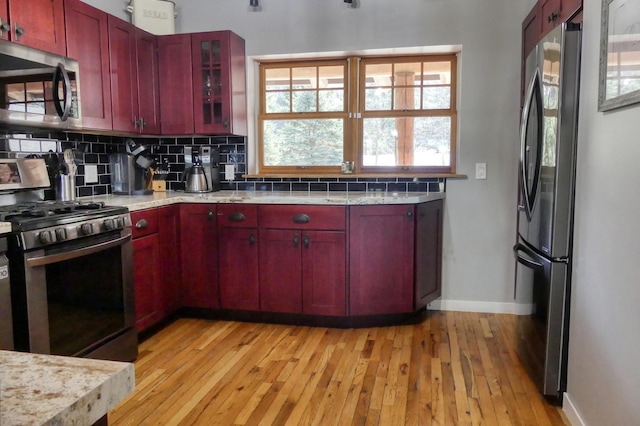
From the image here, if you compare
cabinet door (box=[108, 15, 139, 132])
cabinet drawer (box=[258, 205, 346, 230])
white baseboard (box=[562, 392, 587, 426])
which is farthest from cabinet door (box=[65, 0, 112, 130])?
white baseboard (box=[562, 392, 587, 426])

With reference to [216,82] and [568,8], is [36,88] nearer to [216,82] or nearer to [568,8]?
[216,82]

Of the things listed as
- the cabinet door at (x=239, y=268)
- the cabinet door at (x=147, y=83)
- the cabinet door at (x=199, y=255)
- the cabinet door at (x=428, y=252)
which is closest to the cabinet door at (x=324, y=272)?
the cabinet door at (x=239, y=268)

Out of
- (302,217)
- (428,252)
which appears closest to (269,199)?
(302,217)

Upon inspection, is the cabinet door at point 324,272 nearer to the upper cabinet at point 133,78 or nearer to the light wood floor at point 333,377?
the light wood floor at point 333,377

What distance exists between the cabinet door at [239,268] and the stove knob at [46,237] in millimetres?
1232

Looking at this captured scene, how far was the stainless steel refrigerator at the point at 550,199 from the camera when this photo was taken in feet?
6.44

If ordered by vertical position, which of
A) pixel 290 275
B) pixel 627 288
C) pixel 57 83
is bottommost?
pixel 290 275

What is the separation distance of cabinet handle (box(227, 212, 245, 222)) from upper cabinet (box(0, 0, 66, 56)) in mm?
1340

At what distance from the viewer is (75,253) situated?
7.14 ft

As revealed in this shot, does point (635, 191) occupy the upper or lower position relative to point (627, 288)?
upper

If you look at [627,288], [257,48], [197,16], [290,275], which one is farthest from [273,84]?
[627,288]

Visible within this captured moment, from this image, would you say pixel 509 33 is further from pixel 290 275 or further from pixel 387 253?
pixel 290 275

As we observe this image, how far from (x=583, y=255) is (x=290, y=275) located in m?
1.77

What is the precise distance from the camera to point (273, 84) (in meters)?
3.71
